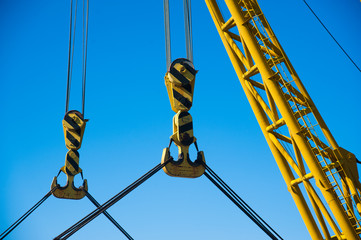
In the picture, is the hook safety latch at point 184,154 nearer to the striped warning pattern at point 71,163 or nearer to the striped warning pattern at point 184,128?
the striped warning pattern at point 184,128

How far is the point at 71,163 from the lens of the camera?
977 centimetres

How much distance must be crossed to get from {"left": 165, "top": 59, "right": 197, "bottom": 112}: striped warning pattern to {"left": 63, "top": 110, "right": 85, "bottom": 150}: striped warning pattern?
10.9 ft

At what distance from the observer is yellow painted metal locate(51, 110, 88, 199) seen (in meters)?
9.66

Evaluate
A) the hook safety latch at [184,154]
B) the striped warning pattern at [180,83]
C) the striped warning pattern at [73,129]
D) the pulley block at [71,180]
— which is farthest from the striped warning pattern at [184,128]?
the pulley block at [71,180]

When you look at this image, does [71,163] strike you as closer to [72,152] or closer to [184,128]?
[72,152]

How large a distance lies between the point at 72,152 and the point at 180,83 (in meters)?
3.90

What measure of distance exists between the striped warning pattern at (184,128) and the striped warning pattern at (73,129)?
3.61 m

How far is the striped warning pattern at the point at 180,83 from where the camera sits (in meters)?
6.87

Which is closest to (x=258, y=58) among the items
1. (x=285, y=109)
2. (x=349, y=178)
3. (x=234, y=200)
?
(x=285, y=109)

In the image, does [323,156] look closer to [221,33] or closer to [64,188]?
[221,33]

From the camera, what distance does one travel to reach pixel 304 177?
35.8ft

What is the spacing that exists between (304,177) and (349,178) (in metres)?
1.02

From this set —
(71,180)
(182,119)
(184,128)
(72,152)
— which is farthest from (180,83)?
(71,180)

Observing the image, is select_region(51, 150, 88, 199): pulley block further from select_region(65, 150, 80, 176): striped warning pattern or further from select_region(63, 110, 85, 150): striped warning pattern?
select_region(63, 110, 85, 150): striped warning pattern
